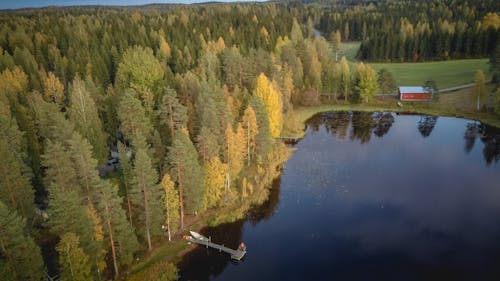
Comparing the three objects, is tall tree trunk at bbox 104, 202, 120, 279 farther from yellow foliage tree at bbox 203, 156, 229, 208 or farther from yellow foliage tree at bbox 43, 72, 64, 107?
yellow foliage tree at bbox 43, 72, 64, 107

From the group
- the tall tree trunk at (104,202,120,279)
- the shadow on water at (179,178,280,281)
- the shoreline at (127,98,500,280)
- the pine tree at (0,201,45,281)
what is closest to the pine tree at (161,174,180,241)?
the shoreline at (127,98,500,280)

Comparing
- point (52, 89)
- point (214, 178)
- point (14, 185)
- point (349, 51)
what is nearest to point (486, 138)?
point (214, 178)

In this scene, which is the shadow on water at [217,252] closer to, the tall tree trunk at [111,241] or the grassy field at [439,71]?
the tall tree trunk at [111,241]

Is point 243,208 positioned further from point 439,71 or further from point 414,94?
point 439,71

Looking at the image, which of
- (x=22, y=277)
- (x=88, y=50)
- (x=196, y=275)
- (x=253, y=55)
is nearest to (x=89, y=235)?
(x=22, y=277)

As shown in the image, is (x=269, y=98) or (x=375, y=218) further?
(x=269, y=98)

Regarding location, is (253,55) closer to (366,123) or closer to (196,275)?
(366,123)
